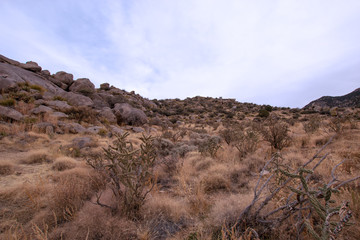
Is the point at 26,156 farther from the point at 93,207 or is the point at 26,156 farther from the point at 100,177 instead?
the point at 93,207

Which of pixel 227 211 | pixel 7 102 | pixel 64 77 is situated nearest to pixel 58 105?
pixel 7 102

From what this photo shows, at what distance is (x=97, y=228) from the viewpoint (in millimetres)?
1860

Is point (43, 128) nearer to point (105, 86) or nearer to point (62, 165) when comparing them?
point (62, 165)

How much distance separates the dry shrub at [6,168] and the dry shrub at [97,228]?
122 inches

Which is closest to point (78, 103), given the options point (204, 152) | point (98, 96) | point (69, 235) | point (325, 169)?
point (98, 96)

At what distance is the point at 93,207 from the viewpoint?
227 centimetres

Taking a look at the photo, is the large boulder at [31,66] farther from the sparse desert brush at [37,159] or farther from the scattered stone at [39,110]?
the sparse desert brush at [37,159]

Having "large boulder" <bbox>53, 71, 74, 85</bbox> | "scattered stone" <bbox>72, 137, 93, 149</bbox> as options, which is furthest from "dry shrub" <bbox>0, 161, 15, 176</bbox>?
"large boulder" <bbox>53, 71, 74, 85</bbox>

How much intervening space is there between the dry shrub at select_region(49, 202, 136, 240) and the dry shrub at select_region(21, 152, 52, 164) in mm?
3666

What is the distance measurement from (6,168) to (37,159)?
0.87 metres

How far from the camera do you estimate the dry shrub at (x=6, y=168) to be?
3.70 m

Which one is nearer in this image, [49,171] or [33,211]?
[33,211]

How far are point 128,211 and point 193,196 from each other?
3.37 feet

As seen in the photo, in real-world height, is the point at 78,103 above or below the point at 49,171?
above
